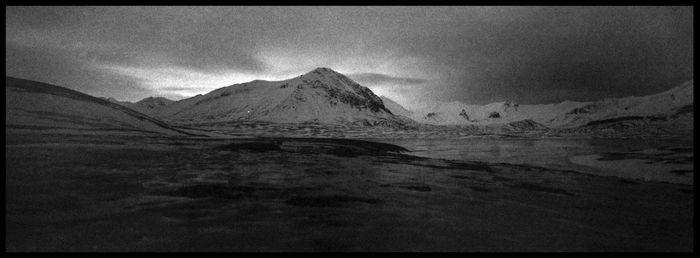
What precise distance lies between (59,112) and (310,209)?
2928 centimetres

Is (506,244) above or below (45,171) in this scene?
below

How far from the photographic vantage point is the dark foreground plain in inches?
360

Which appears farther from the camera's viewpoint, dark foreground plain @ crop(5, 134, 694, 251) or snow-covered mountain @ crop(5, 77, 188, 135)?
snow-covered mountain @ crop(5, 77, 188, 135)

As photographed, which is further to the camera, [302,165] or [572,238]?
[302,165]

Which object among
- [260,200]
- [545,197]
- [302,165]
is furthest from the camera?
[302,165]

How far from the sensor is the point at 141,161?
20.8 m

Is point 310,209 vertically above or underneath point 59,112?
underneath

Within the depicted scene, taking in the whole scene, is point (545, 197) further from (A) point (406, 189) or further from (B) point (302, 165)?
(B) point (302, 165)

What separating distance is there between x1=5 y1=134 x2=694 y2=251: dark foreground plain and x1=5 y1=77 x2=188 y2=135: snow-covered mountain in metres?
6.03

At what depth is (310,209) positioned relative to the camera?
1228 centimetres

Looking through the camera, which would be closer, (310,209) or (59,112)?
(310,209)

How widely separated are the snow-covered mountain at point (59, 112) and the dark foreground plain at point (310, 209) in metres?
6.03
